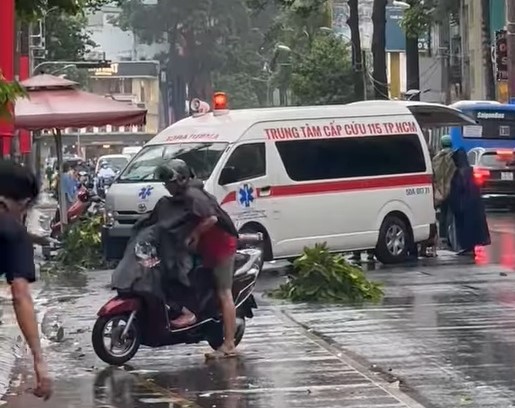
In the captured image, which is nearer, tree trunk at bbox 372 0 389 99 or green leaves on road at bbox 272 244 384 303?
green leaves on road at bbox 272 244 384 303

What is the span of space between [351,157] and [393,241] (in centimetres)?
152

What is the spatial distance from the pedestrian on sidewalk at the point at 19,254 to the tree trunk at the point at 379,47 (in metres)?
35.8

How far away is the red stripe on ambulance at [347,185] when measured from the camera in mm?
18359

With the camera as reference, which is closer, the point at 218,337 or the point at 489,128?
the point at 218,337

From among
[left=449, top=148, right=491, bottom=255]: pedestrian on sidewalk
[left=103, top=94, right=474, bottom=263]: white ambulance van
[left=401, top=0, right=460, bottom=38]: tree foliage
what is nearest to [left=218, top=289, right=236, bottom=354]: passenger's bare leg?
[left=103, top=94, right=474, bottom=263]: white ambulance van

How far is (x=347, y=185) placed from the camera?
1909 cm

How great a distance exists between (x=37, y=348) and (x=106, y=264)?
13.6 metres

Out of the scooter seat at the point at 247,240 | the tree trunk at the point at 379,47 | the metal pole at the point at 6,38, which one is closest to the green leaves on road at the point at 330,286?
the scooter seat at the point at 247,240

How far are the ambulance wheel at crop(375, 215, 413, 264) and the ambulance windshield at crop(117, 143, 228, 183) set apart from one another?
3047 millimetres

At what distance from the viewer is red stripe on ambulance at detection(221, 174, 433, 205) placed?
1836cm

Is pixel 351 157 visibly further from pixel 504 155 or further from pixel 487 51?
pixel 487 51

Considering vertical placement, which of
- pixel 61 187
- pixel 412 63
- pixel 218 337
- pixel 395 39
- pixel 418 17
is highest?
pixel 418 17

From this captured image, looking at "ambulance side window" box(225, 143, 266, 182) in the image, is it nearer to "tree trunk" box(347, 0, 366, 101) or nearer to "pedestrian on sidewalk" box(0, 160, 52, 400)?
"pedestrian on sidewalk" box(0, 160, 52, 400)

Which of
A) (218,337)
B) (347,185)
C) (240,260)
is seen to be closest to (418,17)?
(347,185)
